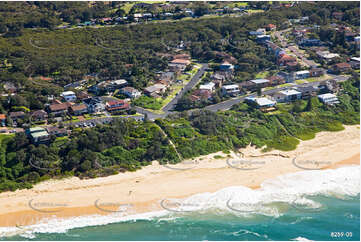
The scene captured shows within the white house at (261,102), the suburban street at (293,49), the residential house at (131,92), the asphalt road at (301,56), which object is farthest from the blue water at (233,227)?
the suburban street at (293,49)

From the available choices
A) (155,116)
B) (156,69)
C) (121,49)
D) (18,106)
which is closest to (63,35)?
(121,49)

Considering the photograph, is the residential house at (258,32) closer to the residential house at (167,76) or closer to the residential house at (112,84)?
the residential house at (167,76)

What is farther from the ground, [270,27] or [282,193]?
[270,27]

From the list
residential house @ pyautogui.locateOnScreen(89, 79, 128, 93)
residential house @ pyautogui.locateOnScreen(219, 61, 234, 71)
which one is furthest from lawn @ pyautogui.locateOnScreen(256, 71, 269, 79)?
residential house @ pyautogui.locateOnScreen(89, 79, 128, 93)

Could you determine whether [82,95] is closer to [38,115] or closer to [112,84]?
[112,84]

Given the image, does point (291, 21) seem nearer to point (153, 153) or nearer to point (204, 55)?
point (204, 55)

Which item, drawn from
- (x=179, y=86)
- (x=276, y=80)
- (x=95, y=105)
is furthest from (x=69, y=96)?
(x=276, y=80)

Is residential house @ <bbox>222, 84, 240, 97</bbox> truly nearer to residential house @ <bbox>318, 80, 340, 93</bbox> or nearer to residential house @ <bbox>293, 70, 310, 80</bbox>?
residential house @ <bbox>293, 70, 310, 80</bbox>
